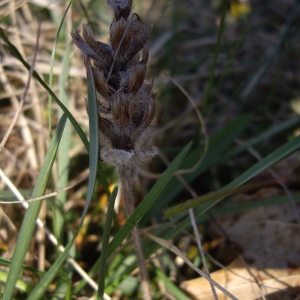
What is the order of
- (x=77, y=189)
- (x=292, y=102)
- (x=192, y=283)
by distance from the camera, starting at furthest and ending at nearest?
(x=292, y=102)
(x=77, y=189)
(x=192, y=283)

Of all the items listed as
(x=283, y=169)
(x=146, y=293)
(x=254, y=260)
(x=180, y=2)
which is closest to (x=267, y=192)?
(x=283, y=169)

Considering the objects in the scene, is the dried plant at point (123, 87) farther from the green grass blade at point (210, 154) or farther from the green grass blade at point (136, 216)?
the green grass blade at point (210, 154)

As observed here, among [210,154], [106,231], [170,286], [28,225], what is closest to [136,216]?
[106,231]

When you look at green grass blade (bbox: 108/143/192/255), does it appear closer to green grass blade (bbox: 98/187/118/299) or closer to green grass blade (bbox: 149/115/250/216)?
green grass blade (bbox: 98/187/118/299)

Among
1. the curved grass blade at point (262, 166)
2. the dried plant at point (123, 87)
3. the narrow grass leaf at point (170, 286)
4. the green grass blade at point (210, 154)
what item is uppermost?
the green grass blade at point (210, 154)

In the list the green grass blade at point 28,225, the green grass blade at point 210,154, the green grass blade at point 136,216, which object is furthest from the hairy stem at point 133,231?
the green grass blade at point 210,154

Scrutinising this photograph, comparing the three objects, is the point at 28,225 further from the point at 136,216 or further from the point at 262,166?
the point at 262,166

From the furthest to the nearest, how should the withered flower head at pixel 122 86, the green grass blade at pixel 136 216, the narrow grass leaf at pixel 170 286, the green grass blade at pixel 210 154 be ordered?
the green grass blade at pixel 210 154 < the narrow grass leaf at pixel 170 286 < the green grass blade at pixel 136 216 < the withered flower head at pixel 122 86

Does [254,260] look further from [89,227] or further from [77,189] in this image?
[77,189]
